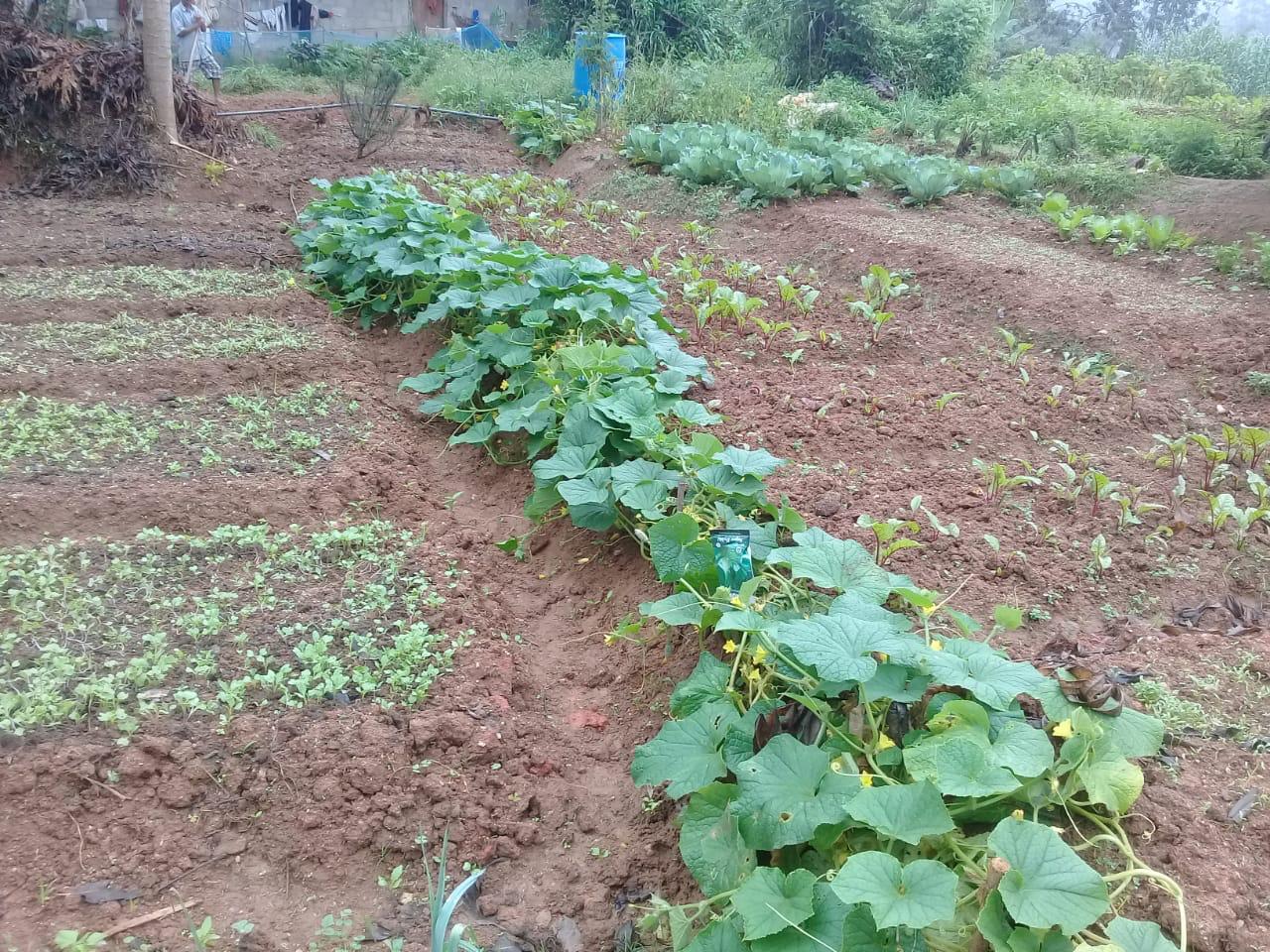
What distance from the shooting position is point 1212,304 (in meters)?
5.55

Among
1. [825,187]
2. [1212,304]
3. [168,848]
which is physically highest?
[825,187]

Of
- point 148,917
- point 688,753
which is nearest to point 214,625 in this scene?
point 148,917

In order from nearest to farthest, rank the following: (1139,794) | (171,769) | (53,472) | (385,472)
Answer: (1139,794) < (171,769) < (53,472) < (385,472)

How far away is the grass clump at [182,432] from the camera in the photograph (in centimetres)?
377

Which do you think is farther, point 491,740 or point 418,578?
point 418,578

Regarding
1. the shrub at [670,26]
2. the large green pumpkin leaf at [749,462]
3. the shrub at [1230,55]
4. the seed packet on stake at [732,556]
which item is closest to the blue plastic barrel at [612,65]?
the shrub at [670,26]

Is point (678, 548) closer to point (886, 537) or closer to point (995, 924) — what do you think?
point (886, 537)

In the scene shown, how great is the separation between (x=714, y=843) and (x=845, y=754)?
0.34 metres

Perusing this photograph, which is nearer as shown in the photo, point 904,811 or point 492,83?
point 904,811

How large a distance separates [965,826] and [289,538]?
2391mm

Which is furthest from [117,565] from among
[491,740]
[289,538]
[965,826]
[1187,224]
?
[1187,224]

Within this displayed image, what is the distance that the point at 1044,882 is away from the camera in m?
1.57

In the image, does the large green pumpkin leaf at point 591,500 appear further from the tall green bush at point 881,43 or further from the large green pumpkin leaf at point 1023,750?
the tall green bush at point 881,43

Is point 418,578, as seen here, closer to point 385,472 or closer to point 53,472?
point 385,472
